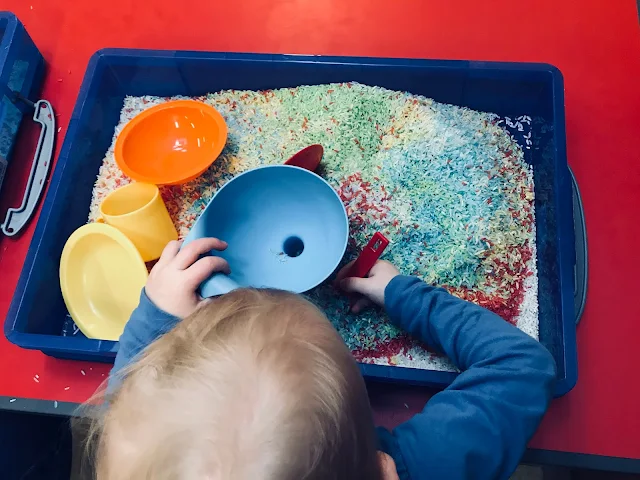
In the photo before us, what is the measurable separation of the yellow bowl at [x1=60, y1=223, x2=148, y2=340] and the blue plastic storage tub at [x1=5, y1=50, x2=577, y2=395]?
0.02 metres

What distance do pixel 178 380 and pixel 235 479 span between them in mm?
77

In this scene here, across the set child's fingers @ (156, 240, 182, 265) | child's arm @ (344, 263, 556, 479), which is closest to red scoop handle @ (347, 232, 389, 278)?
child's arm @ (344, 263, 556, 479)

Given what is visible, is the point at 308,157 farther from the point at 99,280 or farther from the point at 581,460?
the point at 581,460

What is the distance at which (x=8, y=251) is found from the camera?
0.79 meters

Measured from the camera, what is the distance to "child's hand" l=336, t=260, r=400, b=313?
2.21 feet

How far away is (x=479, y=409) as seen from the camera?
543 millimetres

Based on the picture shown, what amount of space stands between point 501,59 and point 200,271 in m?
0.54

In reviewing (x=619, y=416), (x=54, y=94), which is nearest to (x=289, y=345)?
(x=619, y=416)

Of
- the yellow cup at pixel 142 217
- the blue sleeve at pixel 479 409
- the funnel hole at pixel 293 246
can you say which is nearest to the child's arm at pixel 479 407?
the blue sleeve at pixel 479 409

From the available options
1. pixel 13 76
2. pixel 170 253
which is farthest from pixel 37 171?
pixel 170 253

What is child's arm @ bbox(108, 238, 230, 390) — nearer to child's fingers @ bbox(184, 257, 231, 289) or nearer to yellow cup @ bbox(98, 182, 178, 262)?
child's fingers @ bbox(184, 257, 231, 289)

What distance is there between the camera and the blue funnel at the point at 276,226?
2.30ft

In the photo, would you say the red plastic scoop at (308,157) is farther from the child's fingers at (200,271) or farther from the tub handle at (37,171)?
the tub handle at (37,171)

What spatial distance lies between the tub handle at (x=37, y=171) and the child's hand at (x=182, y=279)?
290mm
